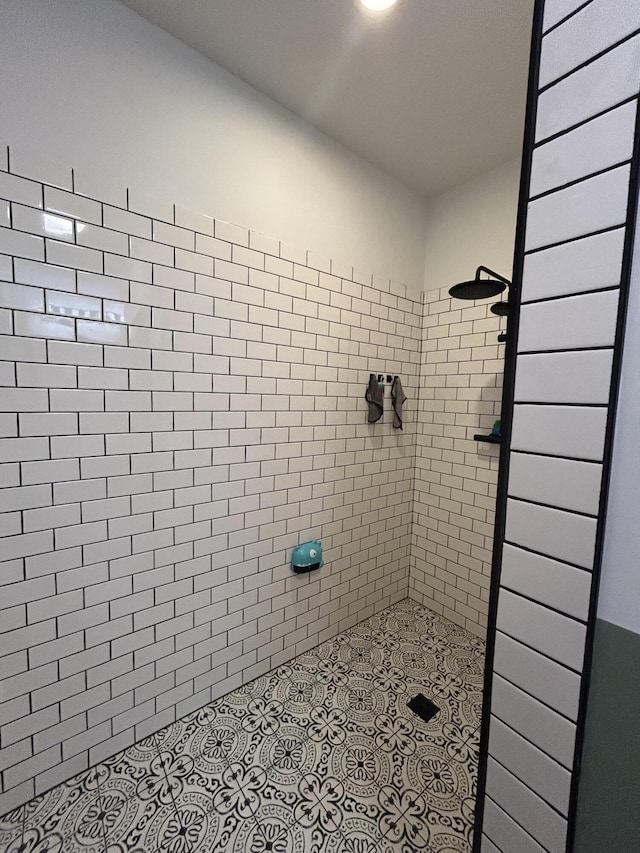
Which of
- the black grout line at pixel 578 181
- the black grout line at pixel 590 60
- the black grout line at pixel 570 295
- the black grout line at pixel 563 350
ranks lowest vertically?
the black grout line at pixel 563 350

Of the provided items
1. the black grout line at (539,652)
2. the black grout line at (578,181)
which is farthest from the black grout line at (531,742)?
the black grout line at (578,181)

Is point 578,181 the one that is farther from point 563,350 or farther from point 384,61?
point 384,61

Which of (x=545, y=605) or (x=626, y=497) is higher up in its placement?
(x=626, y=497)

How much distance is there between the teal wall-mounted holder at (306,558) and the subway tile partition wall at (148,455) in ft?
0.18

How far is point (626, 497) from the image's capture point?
0.44m

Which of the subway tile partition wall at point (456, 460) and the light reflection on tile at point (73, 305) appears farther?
the subway tile partition wall at point (456, 460)

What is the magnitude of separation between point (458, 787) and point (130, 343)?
1.92m

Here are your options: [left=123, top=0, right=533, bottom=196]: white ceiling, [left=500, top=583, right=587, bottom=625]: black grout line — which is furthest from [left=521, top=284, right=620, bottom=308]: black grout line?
[left=123, top=0, right=533, bottom=196]: white ceiling

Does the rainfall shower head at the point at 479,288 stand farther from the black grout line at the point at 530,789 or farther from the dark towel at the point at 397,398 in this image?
the black grout line at the point at 530,789

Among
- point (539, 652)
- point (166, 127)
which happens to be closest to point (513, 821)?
point (539, 652)

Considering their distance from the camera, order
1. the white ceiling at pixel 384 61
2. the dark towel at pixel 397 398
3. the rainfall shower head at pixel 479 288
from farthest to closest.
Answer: the dark towel at pixel 397 398
the rainfall shower head at pixel 479 288
the white ceiling at pixel 384 61

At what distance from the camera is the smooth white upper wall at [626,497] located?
1.41ft

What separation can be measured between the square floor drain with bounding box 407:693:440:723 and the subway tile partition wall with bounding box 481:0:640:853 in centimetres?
104

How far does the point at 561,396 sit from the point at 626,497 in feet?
0.49
